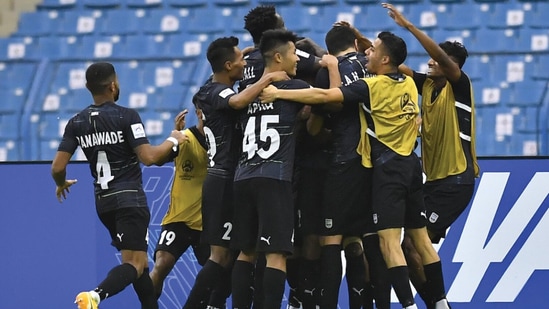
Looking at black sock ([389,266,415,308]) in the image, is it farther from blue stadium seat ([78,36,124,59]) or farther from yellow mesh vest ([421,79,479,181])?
blue stadium seat ([78,36,124,59])

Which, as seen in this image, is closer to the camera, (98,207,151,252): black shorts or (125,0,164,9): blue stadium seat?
(98,207,151,252): black shorts

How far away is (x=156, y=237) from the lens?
9984 millimetres

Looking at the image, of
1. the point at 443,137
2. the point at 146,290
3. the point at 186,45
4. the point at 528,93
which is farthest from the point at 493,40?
the point at 146,290

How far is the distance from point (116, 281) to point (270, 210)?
130 centimetres

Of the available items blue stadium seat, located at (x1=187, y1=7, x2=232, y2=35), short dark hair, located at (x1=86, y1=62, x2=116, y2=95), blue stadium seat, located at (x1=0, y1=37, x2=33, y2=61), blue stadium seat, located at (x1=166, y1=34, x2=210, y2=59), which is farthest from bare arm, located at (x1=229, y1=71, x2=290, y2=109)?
blue stadium seat, located at (x1=0, y1=37, x2=33, y2=61)

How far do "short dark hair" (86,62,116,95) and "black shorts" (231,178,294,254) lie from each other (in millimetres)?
1257

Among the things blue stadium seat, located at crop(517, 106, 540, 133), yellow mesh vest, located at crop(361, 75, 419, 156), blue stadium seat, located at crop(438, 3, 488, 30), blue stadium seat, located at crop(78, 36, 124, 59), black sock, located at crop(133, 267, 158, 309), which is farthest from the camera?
blue stadium seat, located at crop(78, 36, 124, 59)

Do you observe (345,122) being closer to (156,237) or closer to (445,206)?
(445,206)

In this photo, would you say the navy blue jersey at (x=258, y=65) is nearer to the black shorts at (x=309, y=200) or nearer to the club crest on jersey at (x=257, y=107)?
the club crest on jersey at (x=257, y=107)

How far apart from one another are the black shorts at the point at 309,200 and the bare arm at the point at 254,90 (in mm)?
845

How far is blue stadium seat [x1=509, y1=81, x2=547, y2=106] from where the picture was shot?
443 inches

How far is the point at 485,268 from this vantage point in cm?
957

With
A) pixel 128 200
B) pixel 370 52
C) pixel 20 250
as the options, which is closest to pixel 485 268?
pixel 370 52

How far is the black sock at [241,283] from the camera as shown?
748cm
